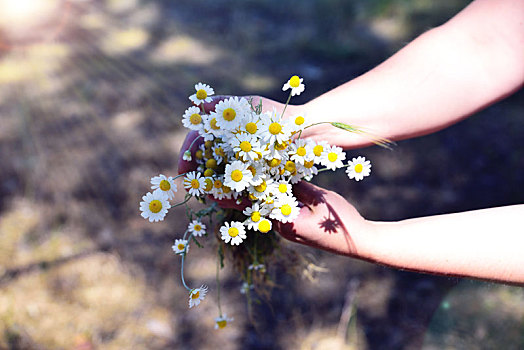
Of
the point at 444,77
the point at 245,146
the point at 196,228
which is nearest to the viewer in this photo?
the point at 245,146

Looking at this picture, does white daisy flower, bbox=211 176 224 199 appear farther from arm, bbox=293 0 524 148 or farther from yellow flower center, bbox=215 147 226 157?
arm, bbox=293 0 524 148

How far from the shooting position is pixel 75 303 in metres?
2.17

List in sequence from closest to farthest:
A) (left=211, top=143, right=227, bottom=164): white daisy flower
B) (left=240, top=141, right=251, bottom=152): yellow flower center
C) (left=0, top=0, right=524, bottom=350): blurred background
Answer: (left=240, top=141, right=251, bottom=152): yellow flower center < (left=211, top=143, right=227, bottom=164): white daisy flower < (left=0, top=0, right=524, bottom=350): blurred background

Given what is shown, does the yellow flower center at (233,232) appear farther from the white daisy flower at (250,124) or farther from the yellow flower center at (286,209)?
the white daisy flower at (250,124)

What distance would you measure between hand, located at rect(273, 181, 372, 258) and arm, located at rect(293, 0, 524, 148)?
27 cm

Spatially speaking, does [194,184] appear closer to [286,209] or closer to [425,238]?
[286,209]

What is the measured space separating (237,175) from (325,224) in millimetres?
258

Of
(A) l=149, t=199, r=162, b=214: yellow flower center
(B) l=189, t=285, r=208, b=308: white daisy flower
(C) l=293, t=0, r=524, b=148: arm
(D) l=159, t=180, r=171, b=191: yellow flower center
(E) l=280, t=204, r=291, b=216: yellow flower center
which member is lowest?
(B) l=189, t=285, r=208, b=308: white daisy flower

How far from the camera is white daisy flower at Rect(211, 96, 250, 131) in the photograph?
999 millimetres

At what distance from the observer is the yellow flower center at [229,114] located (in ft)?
3.29

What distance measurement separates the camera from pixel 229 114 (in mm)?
1004

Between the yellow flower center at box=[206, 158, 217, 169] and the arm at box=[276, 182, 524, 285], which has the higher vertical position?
the yellow flower center at box=[206, 158, 217, 169]

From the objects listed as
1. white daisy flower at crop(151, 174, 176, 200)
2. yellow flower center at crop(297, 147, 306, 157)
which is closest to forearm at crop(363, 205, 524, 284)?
yellow flower center at crop(297, 147, 306, 157)

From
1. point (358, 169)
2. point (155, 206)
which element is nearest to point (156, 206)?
point (155, 206)
